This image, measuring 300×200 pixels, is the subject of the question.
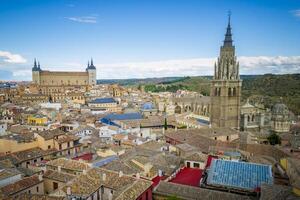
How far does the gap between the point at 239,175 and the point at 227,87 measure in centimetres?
4261

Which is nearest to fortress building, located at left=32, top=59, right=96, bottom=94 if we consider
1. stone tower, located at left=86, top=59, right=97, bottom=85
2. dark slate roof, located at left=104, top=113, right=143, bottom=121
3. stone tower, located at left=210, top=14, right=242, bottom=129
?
stone tower, located at left=86, top=59, right=97, bottom=85

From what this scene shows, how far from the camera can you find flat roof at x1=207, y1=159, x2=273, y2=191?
22000 millimetres

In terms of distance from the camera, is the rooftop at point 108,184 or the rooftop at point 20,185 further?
the rooftop at point 20,185

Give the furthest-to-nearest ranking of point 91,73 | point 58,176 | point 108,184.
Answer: point 91,73
point 58,176
point 108,184

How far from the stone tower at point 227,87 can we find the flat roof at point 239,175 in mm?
41346

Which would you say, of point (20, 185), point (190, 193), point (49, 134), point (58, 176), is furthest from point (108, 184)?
point (49, 134)

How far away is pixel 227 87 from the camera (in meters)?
63.3

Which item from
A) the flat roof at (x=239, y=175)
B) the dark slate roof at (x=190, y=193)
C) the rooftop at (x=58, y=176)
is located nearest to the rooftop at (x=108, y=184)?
the dark slate roof at (x=190, y=193)

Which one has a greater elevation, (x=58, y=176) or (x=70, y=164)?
(x=70, y=164)

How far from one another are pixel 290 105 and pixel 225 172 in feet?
298

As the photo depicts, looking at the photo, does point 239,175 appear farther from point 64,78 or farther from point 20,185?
point 64,78

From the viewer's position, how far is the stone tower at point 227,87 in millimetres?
63125

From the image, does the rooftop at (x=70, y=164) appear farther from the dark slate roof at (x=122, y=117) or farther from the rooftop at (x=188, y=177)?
the dark slate roof at (x=122, y=117)

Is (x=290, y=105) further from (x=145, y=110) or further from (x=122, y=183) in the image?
(x=122, y=183)
